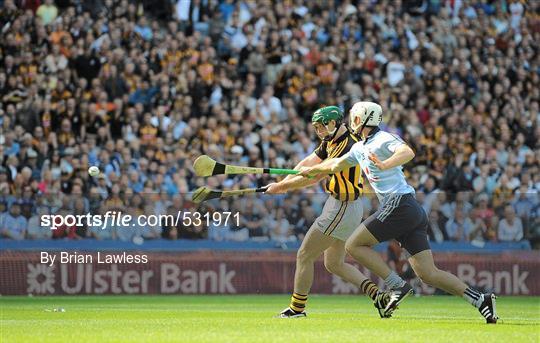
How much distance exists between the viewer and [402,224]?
14.4m

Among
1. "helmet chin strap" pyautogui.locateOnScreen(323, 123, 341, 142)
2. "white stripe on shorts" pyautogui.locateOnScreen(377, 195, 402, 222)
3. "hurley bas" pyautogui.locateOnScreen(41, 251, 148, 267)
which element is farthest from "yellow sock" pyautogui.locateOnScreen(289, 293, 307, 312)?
"hurley bas" pyautogui.locateOnScreen(41, 251, 148, 267)

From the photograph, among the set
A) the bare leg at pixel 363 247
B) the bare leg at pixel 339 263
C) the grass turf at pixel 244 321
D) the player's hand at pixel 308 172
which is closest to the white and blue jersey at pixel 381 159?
the bare leg at pixel 363 247

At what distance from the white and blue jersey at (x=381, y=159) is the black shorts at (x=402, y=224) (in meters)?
0.13

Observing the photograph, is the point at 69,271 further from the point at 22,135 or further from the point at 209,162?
the point at 209,162

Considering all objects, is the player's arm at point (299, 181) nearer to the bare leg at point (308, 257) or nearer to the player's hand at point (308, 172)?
the player's hand at point (308, 172)

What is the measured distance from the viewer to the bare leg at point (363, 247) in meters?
14.6

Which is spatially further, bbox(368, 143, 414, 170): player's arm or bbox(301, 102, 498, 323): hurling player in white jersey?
bbox(301, 102, 498, 323): hurling player in white jersey

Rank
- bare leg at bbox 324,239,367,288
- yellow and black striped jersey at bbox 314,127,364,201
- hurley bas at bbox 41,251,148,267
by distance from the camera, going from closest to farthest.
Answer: yellow and black striped jersey at bbox 314,127,364,201, bare leg at bbox 324,239,367,288, hurley bas at bbox 41,251,148,267

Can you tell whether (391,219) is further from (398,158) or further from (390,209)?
(398,158)

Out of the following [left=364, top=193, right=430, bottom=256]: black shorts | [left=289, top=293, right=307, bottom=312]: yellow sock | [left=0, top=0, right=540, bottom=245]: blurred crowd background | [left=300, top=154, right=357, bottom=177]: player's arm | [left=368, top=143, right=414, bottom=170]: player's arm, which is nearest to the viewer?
[left=368, top=143, right=414, bottom=170]: player's arm

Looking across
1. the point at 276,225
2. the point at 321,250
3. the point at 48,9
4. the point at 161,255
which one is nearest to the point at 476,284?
the point at 276,225

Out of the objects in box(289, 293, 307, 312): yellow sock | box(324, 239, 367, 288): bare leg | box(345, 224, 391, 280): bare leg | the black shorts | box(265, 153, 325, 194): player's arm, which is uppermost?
box(265, 153, 325, 194): player's arm

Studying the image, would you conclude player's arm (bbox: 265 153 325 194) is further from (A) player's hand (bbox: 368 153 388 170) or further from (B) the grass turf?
(B) the grass turf

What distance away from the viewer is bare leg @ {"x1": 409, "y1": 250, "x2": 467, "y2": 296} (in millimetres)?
14156
